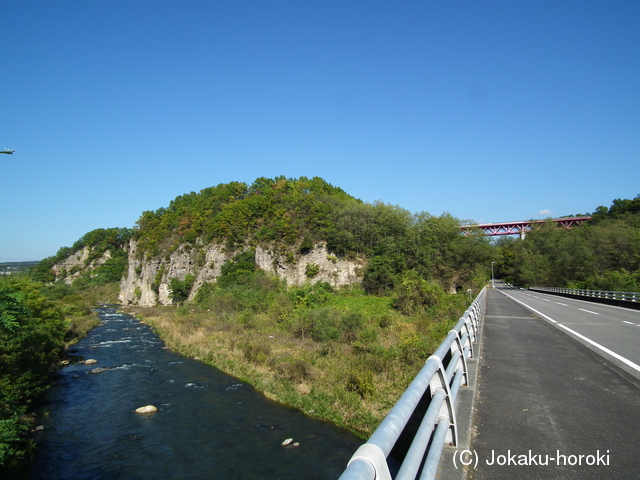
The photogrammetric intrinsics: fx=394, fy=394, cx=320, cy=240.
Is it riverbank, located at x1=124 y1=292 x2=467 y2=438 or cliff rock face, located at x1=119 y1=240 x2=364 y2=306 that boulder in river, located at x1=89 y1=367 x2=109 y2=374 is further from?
cliff rock face, located at x1=119 y1=240 x2=364 y2=306

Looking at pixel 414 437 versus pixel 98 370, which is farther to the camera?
pixel 98 370

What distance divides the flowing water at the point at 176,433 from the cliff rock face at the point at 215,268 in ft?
125

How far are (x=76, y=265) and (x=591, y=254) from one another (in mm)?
140590

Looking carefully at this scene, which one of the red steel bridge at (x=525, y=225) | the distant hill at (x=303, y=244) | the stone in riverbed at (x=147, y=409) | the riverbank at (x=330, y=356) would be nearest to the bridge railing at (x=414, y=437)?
the riverbank at (x=330, y=356)

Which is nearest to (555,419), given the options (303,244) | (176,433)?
(176,433)

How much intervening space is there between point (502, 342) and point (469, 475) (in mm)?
8878

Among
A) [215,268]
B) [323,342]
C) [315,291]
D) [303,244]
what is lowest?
[323,342]

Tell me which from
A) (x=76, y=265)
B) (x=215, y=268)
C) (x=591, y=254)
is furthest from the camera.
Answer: (x=76, y=265)

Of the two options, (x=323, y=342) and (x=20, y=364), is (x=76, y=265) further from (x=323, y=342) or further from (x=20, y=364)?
(x=323, y=342)

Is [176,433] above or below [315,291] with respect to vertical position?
below

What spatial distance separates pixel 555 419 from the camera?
188 inches

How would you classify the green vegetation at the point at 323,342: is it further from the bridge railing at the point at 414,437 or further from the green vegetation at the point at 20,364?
the bridge railing at the point at 414,437

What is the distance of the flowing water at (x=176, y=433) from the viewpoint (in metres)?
13.7

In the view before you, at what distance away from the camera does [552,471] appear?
3453 millimetres
